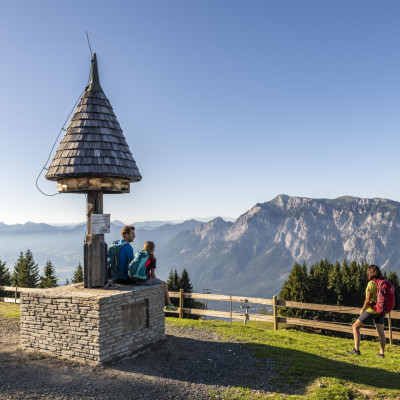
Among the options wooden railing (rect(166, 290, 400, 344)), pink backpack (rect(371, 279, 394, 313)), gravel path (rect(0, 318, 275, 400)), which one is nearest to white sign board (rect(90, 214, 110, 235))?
gravel path (rect(0, 318, 275, 400))

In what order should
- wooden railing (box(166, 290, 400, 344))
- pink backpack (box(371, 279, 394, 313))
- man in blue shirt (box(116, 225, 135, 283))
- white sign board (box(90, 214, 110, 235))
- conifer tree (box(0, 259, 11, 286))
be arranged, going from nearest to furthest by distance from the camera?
pink backpack (box(371, 279, 394, 313)), white sign board (box(90, 214, 110, 235)), man in blue shirt (box(116, 225, 135, 283)), wooden railing (box(166, 290, 400, 344)), conifer tree (box(0, 259, 11, 286))

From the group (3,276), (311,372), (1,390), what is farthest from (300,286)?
(1,390)

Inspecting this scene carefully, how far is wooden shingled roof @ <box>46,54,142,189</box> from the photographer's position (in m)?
9.69

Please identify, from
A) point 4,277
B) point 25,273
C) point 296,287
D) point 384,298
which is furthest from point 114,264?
point 25,273

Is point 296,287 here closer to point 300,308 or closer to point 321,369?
point 300,308

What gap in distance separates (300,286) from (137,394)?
40177 mm

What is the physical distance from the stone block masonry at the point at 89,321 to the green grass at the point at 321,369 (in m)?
3.07

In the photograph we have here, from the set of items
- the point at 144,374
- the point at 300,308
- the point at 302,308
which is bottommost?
the point at 144,374

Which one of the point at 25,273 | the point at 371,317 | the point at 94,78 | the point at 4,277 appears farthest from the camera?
the point at 25,273

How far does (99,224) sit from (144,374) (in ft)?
13.3

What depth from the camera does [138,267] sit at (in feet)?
33.1

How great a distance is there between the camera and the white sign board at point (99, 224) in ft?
32.2

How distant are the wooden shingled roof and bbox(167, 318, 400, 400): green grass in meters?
6.24

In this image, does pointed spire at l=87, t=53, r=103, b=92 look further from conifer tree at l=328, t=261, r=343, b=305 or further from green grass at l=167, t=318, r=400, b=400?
conifer tree at l=328, t=261, r=343, b=305
